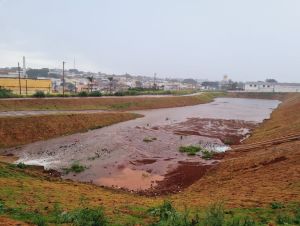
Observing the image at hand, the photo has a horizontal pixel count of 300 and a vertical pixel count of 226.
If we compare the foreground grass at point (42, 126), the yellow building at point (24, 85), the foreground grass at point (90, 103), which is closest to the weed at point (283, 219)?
the foreground grass at point (42, 126)

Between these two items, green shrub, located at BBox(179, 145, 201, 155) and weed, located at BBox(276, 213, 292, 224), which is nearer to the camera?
weed, located at BBox(276, 213, 292, 224)

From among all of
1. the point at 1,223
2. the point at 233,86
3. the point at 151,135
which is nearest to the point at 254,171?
the point at 1,223

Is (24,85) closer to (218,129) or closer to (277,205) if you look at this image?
(218,129)

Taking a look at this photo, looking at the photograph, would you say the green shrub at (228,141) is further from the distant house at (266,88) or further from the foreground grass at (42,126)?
the distant house at (266,88)

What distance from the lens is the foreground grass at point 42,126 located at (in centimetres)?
3133

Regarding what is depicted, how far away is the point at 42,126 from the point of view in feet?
115

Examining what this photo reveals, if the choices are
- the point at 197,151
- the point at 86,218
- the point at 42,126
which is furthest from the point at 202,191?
the point at 42,126

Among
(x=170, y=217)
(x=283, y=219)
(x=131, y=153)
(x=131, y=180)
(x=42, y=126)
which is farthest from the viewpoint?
(x=42, y=126)

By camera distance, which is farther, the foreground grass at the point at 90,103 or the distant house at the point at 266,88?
the distant house at the point at 266,88

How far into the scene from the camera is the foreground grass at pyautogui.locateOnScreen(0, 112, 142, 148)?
31325mm

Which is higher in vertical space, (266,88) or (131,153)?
(266,88)

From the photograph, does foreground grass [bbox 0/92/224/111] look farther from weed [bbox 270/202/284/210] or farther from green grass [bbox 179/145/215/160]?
weed [bbox 270/202/284/210]

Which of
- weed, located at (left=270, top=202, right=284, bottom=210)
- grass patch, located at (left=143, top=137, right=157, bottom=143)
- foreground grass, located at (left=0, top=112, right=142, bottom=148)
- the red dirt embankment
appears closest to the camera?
weed, located at (left=270, top=202, right=284, bottom=210)

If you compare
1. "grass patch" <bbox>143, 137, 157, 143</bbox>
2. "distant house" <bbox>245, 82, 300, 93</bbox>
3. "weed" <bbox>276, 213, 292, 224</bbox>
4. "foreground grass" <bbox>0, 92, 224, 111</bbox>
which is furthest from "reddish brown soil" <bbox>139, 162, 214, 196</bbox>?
"distant house" <bbox>245, 82, 300, 93</bbox>
